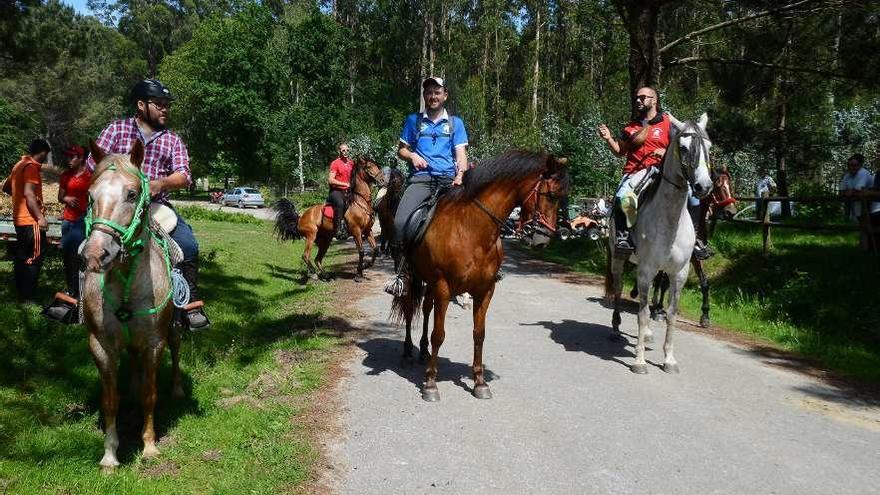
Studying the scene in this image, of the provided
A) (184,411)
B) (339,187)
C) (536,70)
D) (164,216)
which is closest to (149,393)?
(184,411)

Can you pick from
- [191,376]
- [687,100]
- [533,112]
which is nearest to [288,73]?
[533,112]

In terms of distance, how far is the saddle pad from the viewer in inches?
191

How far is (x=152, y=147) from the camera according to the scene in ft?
15.9

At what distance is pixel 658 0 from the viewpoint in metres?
13.5

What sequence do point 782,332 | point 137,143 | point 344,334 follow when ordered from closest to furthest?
point 137,143
point 344,334
point 782,332

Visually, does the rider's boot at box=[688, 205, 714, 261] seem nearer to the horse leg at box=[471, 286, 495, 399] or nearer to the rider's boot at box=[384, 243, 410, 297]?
the horse leg at box=[471, 286, 495, 399]

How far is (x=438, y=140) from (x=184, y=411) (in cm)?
371

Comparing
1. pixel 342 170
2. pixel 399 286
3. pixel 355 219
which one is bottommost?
pixel 399 286

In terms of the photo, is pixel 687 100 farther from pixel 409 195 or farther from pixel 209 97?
pixel 209 97

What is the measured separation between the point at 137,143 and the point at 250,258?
11648 millimetres

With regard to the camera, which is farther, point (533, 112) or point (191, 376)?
point (533, 112)

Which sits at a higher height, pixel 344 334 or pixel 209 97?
pixel 209 97

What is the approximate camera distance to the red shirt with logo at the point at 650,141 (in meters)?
7.50

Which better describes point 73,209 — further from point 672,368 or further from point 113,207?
point 672,368
